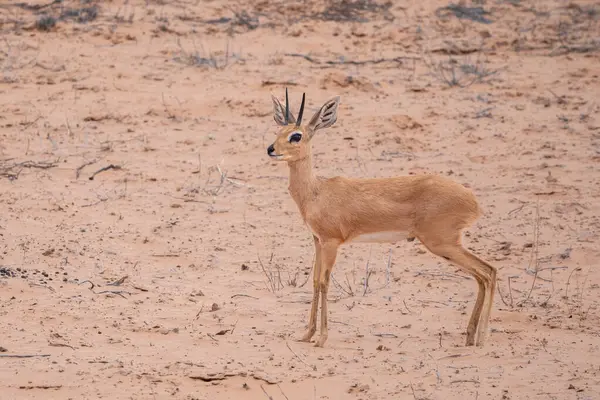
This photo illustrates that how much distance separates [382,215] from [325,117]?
90cm

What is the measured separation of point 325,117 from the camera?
774cm

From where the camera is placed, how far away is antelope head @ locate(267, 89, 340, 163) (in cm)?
750

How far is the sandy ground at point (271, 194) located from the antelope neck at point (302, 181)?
1004 mm

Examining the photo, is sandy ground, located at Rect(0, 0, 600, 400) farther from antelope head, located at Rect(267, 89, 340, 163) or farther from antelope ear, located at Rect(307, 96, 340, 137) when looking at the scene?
antelope ear, located at Rect(307, 96, 340, 137)

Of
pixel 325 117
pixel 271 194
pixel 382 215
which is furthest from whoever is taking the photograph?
pixel 271 194

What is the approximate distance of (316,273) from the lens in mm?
7523

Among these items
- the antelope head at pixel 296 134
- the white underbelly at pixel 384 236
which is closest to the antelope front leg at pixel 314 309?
the white underbelly at pixel 384 236

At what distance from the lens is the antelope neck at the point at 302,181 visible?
759 centimetres

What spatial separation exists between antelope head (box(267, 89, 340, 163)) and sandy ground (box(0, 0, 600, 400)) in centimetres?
131

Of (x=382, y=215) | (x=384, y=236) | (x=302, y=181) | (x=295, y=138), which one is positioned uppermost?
(x=295, y=138)

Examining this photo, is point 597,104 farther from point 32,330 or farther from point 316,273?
point 32,330

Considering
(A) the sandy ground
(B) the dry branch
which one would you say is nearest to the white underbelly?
(A) the sandy ground

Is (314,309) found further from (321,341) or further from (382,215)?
(382,215)

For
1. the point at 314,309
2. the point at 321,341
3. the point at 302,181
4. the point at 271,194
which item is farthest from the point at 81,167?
the point at 321,341
